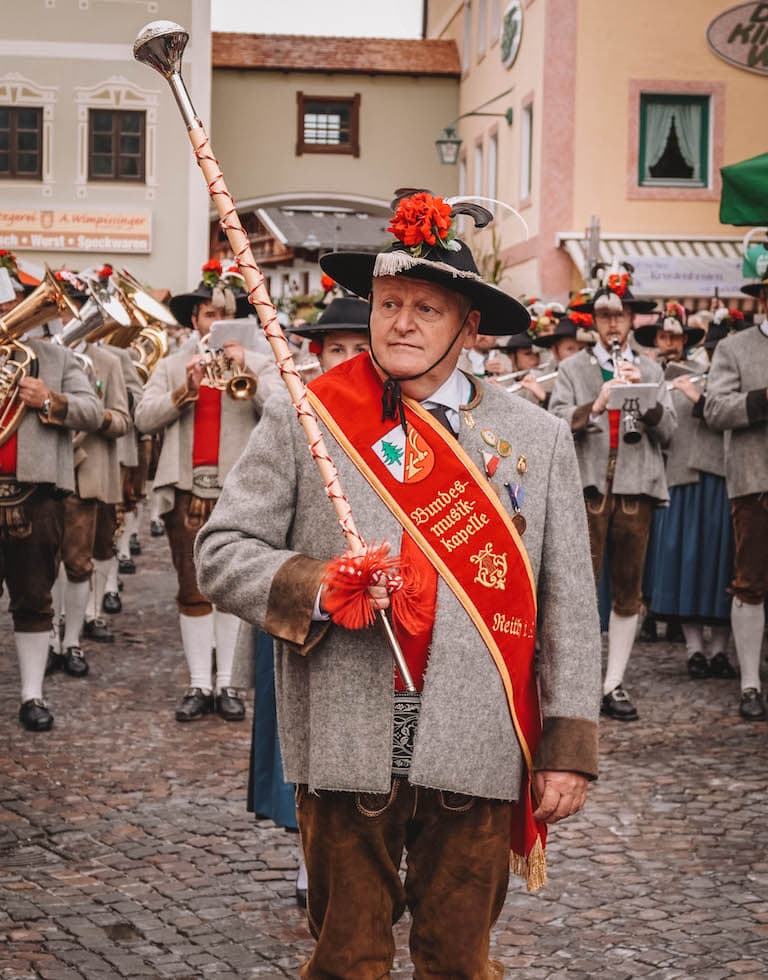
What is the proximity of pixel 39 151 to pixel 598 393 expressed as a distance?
27699mm

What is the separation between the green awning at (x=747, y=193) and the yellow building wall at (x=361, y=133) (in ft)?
102

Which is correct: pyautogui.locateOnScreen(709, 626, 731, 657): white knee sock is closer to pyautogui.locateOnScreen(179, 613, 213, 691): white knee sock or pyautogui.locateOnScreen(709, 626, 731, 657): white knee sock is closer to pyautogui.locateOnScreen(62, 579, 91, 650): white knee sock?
pyautogui.locateOnScreen(179, 613, 213, 691): white knee sock

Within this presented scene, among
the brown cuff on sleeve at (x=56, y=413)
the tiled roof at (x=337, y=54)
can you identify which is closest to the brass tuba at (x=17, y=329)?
the brown cuff on sleeve at (x=56, y=413)

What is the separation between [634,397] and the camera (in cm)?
806

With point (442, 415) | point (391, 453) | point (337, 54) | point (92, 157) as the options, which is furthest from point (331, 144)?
point (391, 453)

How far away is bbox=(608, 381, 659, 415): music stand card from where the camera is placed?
8023mm

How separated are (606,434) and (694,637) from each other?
6.36 ft

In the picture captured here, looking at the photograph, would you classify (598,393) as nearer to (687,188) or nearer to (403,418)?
(403,418)

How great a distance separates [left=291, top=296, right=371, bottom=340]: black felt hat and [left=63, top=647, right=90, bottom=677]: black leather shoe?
4121mm

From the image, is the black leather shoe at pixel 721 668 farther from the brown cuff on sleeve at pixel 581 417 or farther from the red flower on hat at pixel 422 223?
the red flower on hat at pixel 422 223

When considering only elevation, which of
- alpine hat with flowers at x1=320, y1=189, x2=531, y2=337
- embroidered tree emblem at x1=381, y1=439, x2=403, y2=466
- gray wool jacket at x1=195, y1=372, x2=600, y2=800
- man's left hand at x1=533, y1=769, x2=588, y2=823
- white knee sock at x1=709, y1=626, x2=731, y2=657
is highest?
alpine hat with flowers at x1=320, y1=189, x2=531, y2=337

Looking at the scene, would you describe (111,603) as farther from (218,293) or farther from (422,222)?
(422,222)

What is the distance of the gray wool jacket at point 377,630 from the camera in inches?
128

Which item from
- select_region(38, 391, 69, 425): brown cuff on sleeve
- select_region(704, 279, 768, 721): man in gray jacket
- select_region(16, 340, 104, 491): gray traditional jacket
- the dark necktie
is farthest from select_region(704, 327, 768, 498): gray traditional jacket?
the dark necktie
